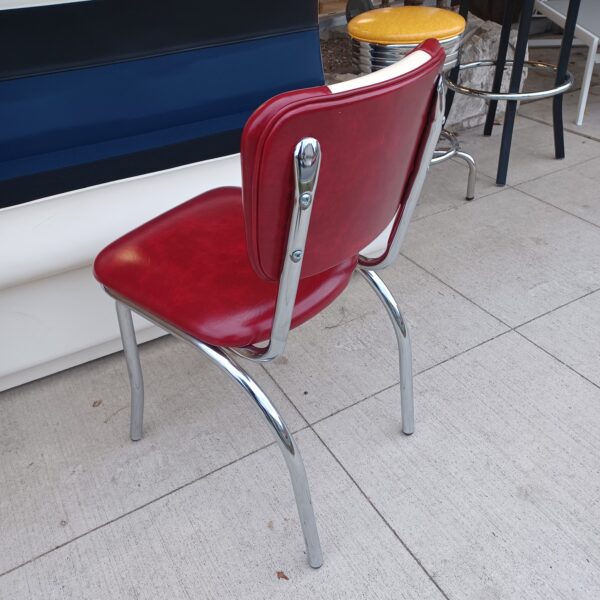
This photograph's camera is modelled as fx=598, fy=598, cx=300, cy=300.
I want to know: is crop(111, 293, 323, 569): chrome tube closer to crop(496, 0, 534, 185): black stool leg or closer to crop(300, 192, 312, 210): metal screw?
crop(300, 192, 312, 210): metal screw

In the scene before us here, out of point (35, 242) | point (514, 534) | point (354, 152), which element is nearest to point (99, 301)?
point (35, 242)

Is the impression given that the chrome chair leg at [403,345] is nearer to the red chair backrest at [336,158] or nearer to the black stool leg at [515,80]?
the red chair backrest at [336,158]

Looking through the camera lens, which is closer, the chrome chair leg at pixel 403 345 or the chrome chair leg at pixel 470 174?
the chrome chair leg at pixel 403 345

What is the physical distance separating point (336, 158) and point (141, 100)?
91 cm

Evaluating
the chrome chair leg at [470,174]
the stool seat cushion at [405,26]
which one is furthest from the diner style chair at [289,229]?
the chrome chair leg at [470,174]

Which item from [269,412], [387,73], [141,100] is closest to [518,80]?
[141,100]

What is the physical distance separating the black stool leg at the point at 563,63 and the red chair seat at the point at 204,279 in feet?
5.84

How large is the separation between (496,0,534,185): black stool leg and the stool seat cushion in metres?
0.34

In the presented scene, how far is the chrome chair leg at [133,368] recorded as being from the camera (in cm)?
119

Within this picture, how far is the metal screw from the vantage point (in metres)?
0.71

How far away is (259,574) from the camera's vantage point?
3.75ft

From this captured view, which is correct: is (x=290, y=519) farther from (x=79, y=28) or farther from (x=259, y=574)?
(x=79, y=28)

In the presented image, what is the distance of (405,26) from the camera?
1881 mm

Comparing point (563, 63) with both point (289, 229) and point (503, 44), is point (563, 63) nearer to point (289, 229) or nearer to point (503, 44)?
point (503, 44)
